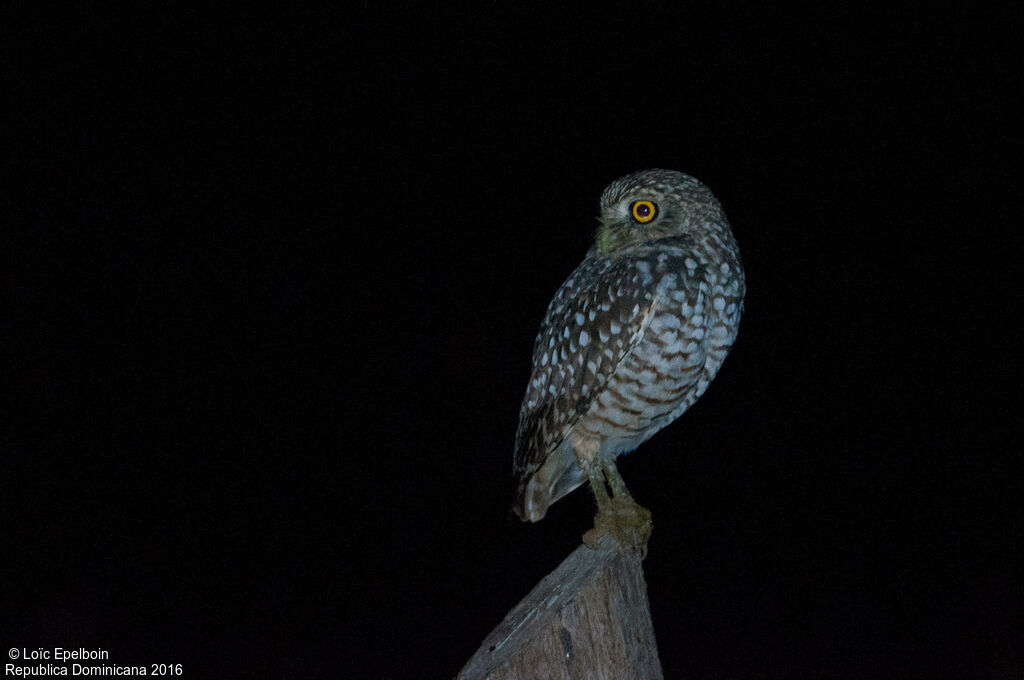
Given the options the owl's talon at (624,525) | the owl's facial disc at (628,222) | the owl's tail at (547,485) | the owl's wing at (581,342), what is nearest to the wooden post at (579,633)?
the owl's talon at (624,525)

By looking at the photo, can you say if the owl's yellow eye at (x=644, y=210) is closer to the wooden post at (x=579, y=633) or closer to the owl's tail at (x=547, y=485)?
the owl's tail at (x=547, y=485)

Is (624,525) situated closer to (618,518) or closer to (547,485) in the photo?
(618,518)

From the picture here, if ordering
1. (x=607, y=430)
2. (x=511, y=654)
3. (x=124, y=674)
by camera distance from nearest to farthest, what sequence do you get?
(x=511, y=654) < (x=607, y=430) < (x=124, y=674)

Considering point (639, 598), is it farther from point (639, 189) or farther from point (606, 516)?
point (639, 189)

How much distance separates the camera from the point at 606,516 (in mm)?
2145

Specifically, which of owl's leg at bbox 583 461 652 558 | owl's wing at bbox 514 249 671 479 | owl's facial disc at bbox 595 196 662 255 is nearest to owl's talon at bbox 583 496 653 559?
owl's leg at bbox 583 461 652 558

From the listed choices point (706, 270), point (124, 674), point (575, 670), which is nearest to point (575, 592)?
point (575, 670)

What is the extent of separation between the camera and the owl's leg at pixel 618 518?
207 centimetres

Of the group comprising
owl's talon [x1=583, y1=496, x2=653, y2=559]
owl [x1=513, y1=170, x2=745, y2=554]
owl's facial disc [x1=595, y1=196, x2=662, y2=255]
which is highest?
owl's facial disc [x1=595, y1=196, x2=662, y2=255]

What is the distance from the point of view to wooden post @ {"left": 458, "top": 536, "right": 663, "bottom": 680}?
1452 mm

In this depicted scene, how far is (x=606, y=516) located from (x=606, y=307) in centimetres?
55

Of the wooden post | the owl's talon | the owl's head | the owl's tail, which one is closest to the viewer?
the wooden post

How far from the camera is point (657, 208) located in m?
2.25

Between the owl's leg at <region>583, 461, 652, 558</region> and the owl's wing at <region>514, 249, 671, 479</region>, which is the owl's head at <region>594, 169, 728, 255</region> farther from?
the owl's leg at <region>583, 461, 652, 558</region>
